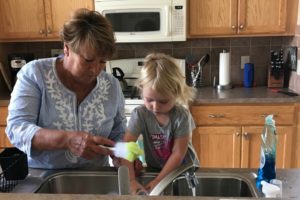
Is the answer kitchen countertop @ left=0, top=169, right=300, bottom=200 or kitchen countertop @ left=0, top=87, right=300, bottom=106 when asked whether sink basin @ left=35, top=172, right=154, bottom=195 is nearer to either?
kitchen countertop @ left=0, top=169, right=300, bottom=200

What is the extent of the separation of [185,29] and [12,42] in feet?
5.33

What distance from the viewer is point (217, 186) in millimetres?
1204

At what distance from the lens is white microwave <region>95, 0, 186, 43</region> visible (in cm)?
261

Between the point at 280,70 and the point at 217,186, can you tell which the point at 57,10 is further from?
the point at 217,186

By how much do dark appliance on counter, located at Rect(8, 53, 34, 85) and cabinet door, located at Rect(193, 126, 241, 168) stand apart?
5.19 ft

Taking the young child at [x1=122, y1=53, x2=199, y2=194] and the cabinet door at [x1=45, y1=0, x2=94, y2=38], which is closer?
the young child at [x1=122, y1=53, x2=199, y2=194]

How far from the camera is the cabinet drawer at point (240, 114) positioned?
8.22ft

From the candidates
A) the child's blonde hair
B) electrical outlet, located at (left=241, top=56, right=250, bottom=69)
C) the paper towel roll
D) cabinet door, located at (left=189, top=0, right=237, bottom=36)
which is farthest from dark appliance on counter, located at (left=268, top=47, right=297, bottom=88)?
the child's blonde hair

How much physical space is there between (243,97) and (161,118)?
1333mm

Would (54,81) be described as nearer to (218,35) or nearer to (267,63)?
(218,35)

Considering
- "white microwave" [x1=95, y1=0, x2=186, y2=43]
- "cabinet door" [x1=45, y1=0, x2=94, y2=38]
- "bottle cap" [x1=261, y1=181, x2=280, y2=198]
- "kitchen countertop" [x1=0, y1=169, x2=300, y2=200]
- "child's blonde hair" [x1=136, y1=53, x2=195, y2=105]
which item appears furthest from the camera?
"cabinet door" [x1=45, y1=0, x2=94, y2=38]

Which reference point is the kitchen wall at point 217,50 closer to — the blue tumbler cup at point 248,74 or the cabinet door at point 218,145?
the blue tumbler cup at point 248,74

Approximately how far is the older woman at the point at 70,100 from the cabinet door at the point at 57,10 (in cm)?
159

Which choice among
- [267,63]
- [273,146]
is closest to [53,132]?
[273,146]
